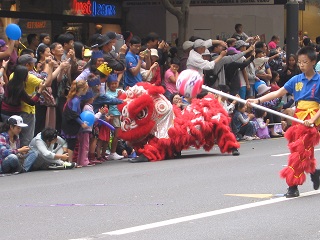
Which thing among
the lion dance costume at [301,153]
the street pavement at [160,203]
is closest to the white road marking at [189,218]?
the street pavement at [160,203]

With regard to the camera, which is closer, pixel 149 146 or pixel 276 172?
pixel 276 172

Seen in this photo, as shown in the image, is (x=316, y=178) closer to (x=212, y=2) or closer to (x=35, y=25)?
(x=35, y=25)

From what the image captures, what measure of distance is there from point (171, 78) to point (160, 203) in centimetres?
786

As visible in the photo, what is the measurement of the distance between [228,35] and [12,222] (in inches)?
655

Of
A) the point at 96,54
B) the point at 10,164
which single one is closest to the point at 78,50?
the point at 96,54

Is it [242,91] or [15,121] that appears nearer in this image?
[15,121]

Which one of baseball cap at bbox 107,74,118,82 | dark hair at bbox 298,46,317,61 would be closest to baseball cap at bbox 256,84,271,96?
baseball cap at bbox 107,74,118,82

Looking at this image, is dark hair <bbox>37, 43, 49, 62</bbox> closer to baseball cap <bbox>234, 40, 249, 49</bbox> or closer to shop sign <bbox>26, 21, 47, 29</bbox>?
shop sign <bbox>26, 21, 47, 29</bbox>

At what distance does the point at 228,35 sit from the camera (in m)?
24.8

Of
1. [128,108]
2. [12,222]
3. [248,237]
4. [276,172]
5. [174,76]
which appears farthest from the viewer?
[174,76]

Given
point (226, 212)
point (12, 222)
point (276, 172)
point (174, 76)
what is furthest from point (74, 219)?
point (174, 76)

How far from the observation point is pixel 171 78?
17.5 metres

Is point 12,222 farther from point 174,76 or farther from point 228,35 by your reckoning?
point 228,35

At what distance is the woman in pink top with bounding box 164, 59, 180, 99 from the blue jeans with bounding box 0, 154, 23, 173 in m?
5.02
